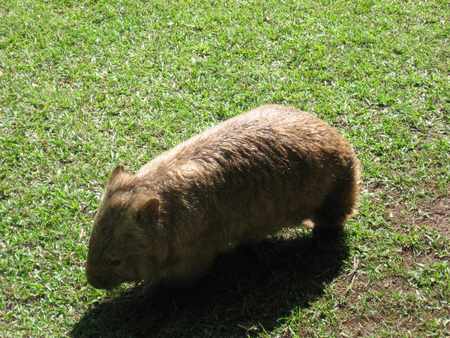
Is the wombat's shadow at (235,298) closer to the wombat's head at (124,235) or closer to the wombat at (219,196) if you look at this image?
the wombat at (219,196)

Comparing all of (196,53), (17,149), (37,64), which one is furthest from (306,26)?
(17,149)

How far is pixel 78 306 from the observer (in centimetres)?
485

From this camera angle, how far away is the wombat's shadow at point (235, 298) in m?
4.72

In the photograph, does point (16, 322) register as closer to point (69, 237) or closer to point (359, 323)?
A: point (69, 237)

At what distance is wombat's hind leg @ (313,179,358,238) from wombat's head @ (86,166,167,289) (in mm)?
1300

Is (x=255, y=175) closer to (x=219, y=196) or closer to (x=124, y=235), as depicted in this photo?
(x=219, y=196)

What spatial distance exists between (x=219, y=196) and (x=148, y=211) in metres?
0.57

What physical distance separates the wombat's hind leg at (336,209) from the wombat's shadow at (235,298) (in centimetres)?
11

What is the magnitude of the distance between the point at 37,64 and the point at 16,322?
3296 millimetres

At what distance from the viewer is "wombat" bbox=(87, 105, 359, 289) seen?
4.51 meters

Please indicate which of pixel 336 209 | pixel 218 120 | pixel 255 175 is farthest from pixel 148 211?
pixel 218 120

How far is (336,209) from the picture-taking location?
5.25m

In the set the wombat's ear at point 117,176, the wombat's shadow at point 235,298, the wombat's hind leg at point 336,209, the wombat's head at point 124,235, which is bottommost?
the wombat's shadow at point 235,298

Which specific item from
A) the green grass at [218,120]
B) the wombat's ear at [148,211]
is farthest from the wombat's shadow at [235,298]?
the wombat's ear at [148,211]
